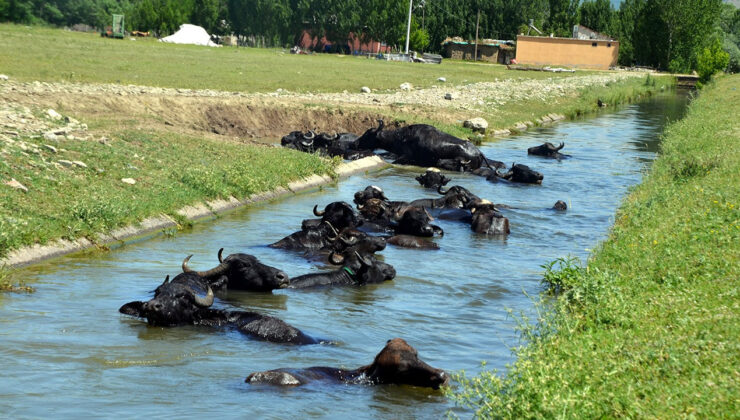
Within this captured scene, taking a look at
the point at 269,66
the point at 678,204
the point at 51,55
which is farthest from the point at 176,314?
the point at 269,66

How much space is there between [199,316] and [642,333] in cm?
442

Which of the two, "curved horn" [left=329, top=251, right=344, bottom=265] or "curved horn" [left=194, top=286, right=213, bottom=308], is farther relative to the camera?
"curved horn" [left=329, top=251, right=344, bottom=265]

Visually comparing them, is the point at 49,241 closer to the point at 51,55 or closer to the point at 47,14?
the point at 51,55

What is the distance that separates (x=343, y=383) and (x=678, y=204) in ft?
25.6

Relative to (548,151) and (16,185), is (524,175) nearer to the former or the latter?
(548,151)

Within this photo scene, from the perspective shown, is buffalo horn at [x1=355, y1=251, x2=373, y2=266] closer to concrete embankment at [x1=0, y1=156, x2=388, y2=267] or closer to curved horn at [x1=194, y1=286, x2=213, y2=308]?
curved horn at [x1=194, y1=286, x2=213, y2=308]

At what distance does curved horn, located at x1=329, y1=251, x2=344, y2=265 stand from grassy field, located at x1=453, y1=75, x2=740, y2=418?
8.94 feet

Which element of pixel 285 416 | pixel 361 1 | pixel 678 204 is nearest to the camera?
pixel 285 416

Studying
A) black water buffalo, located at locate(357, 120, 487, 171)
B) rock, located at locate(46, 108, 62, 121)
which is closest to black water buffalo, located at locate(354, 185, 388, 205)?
black water buffalo, located at locate(357, 120, 487, 171)

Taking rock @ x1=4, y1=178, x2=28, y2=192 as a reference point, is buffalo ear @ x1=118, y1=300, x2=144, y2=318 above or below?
below

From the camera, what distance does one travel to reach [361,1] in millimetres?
101438

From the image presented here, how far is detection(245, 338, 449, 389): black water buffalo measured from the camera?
7.52 metres

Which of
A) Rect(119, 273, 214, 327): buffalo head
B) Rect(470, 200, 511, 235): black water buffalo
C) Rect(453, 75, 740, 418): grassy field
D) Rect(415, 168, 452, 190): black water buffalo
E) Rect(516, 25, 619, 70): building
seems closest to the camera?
Rect(453, 75, 740, 418): grassy field

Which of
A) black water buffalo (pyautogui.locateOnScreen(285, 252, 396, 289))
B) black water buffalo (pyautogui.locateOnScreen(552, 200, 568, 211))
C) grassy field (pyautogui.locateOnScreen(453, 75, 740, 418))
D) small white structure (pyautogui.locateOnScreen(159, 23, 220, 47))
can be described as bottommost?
black water buffalo (pyautogui.locateOnScreen(285, 252, 396, 289))
